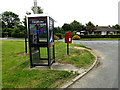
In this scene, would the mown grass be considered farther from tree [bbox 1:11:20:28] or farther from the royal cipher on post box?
tree [bbox 1:11:20:28]

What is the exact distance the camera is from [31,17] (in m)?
5.00

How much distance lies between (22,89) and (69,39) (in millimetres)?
5276

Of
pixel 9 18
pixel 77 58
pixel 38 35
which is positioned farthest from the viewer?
pixel 9 18

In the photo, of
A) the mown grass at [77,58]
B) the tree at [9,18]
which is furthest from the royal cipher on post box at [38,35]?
the tree at [9,18]

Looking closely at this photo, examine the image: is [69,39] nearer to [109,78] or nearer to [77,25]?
[109,78]

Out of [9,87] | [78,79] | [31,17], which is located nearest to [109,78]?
[78,79]

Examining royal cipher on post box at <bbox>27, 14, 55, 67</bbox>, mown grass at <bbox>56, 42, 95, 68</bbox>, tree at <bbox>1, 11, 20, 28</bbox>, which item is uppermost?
tree at <bbox>1, 11, 20, 28</bbox>

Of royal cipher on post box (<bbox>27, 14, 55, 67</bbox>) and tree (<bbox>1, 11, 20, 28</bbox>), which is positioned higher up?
tree (<bbox>1, 11, 20, 28</bbox>)

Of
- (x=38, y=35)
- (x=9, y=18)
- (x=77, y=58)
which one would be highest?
(x=9, y=18)

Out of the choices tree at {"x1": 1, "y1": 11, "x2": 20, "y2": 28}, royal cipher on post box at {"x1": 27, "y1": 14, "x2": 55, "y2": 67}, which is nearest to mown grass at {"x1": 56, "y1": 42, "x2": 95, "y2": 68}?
royal cipher on post box at {"x1": 27, "y1": 14, "x2": 55, "y2": 67}

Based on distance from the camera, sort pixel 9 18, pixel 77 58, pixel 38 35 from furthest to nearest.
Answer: pixel 9 18
pixel 77 58
pixel 38 35

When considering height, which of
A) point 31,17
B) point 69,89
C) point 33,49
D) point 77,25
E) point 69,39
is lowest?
point 69,89

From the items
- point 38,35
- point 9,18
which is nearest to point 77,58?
point 38,35

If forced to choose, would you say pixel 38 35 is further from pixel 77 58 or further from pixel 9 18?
pixel 9 18
